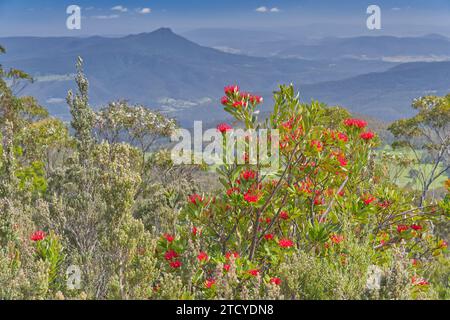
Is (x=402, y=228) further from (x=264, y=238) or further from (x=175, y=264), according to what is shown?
(x=175, y=264)

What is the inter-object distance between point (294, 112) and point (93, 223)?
4526 mm

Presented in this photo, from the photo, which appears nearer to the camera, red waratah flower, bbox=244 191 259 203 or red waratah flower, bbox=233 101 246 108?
red waratah flower, bbox=244 191 259 203

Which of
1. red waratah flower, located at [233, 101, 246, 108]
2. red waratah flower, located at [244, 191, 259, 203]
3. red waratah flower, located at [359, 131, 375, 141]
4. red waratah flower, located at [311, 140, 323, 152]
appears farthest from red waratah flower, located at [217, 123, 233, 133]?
red waratah flower, located at [359, 131, 375, 141]

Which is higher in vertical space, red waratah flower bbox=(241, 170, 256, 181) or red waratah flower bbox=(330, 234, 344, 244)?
red waratah flower bbox=(241, 170, 256, 181)

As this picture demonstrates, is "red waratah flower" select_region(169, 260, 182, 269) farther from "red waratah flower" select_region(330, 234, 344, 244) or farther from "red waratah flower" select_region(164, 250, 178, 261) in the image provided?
"red waratah flower" select_region(330, 234, 344, 244)

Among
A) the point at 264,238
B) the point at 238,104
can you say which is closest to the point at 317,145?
the point at 238,104

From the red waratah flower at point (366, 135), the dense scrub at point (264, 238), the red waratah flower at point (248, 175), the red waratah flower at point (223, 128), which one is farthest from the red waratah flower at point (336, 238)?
the red waratah flower at point (223, 128)

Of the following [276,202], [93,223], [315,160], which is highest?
[315,160]

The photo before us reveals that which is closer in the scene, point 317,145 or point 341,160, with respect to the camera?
point 317,145

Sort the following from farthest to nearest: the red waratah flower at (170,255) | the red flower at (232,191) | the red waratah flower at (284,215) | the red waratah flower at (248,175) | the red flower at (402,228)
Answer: the red flower at (402,228) < the red waratah flower at (284,215) < the red waratah flower at (248,175) < the red flower at (232,191) < the red waratah flower at (170,255)

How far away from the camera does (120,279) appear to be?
12.6 ft

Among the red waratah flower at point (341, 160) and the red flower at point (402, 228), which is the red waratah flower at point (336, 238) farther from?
the red flower at point (402, 228)
